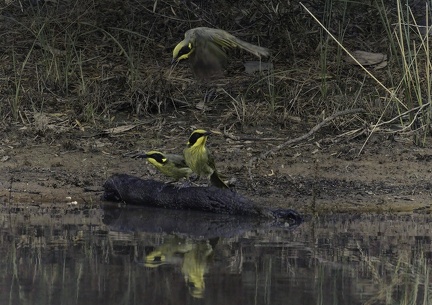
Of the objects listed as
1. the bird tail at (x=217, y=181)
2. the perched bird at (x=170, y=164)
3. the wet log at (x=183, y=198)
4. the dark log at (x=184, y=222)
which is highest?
the perched bird at (x=170, y=164)

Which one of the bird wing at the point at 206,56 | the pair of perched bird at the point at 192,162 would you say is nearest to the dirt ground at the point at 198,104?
the pair of perched bird at the point at 192,162

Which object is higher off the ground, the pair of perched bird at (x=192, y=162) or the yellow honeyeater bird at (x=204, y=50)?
the yellow honeyeater bird at (x=204, y=50)

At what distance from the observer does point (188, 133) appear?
11453mm

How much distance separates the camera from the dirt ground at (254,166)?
9844 mm

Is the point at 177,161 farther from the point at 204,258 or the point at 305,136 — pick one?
the point at 204,258

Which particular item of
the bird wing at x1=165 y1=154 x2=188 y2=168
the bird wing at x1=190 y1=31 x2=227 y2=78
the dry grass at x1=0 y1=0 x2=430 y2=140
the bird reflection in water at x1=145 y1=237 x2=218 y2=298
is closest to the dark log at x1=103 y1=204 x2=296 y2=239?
the bird reflection in water at x1=145 y1=237 x2=218 y2=298

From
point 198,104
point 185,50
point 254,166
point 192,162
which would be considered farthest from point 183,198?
point 198,104

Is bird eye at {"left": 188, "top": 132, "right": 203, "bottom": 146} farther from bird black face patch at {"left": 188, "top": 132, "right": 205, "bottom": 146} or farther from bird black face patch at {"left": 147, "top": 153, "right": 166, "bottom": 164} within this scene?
bird black face patch at {"left": 147, "top": 153, "right": 166, "bottom": 164}

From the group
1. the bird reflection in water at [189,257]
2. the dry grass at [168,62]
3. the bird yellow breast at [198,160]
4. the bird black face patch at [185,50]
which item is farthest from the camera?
the dry grass at [168,62]

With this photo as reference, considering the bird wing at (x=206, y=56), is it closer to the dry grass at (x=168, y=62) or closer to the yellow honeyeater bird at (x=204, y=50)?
the yellow honeyeater bird at (x=204, y=50)

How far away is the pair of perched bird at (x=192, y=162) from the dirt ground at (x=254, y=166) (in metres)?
0.55

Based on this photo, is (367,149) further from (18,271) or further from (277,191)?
(18,271)

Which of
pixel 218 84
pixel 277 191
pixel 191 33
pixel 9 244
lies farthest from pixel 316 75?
pixel 9 244

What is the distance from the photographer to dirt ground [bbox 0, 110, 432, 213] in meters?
9.84
